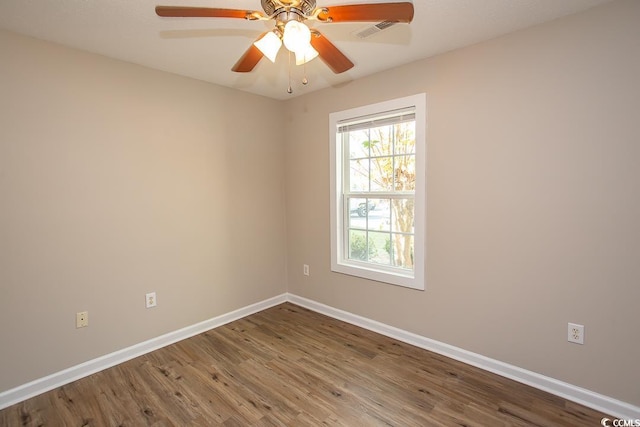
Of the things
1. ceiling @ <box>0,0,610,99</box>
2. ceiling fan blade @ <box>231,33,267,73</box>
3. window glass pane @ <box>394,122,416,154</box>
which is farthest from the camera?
window glass pane @ <box>394,122,416,154</box>

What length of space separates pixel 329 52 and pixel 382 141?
141 cm

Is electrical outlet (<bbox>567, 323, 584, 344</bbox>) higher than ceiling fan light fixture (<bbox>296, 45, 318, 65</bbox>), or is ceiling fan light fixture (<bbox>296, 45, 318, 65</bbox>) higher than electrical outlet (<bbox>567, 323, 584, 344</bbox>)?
ceiling fan light fixture (<bbox>296, 45, 318, 65</bbox>)

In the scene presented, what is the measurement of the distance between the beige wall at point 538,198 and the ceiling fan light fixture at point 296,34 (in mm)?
1450

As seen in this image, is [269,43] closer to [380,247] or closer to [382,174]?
[382,174]

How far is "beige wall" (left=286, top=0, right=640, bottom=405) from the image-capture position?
1.76m

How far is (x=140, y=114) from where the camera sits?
8.24ft

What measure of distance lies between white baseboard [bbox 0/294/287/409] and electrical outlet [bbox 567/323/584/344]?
2.69 metres

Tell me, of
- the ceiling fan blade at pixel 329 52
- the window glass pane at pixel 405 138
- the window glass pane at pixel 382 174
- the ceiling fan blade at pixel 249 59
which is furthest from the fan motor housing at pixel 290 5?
the window glass pane at pixel 382 174

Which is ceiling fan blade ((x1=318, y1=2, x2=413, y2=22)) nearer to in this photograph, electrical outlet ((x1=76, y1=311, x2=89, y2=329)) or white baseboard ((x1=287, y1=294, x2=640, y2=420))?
white baseboard ((x1=287, y1=294, x2=640, y2=420))

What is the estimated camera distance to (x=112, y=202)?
2.39 meters

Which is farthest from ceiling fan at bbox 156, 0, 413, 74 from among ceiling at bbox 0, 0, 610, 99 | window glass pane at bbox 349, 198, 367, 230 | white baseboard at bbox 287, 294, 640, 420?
white baseboard at bbox 287, 294, 640, 420

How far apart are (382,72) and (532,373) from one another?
250 cm

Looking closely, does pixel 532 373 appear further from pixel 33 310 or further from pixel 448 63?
pixel 33 310

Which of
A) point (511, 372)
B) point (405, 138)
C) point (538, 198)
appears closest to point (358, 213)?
point (405, 138)
